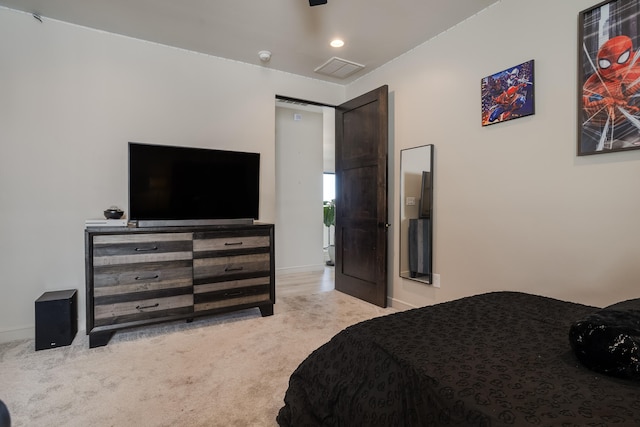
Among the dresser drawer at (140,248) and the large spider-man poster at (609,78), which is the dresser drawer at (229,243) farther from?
the large spider-man poster at (609,78)

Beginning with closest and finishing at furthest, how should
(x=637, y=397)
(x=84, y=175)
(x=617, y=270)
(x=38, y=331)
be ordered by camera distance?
(x=637, y=397) < (x=617, y=270) < (x=38, y=331) < (x=84, y=175)

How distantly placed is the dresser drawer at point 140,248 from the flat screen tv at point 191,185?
247mm

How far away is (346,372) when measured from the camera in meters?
1.31

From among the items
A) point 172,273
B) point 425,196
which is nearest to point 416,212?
point 425,196

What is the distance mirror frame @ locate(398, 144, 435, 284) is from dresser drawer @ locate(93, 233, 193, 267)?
211 centimetres

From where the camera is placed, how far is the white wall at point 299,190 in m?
5.32

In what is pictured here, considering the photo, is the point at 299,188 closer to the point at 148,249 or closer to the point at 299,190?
the point at 299,190

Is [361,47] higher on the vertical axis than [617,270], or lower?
higher

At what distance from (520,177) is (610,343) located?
1661 millimetres

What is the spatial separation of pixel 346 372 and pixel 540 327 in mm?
849

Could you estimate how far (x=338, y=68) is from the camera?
367cm

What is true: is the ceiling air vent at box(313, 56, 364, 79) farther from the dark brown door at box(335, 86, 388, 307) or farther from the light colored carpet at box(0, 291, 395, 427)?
the light colored carpet at box(0, 291, 395, 427)

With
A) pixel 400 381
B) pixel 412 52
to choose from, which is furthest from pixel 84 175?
pixel 412 52

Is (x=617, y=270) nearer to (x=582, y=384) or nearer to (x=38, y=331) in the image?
(x=582, y=384)
